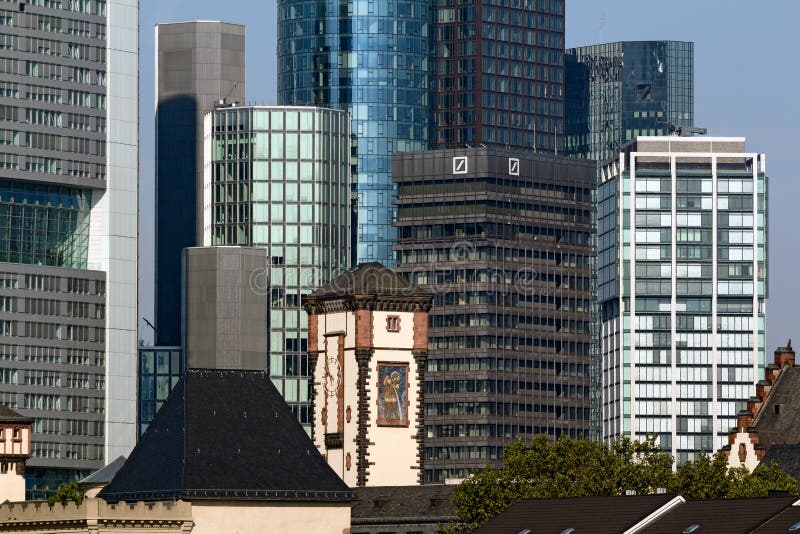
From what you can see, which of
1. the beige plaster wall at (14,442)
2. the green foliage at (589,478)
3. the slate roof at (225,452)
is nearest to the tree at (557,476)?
the green foliage at (589,478)

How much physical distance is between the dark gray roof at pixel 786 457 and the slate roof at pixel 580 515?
43.7 m

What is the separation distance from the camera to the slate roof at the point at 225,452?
146875mm

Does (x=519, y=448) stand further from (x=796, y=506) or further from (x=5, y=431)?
(x=796, y=506)

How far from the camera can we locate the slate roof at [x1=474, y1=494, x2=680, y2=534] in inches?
5428

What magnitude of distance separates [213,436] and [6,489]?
157 feet

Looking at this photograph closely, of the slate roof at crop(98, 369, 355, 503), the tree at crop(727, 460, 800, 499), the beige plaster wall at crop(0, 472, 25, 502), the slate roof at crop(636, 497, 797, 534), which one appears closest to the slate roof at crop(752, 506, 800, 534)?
the slate roof at crop(636, 497, 797, 534)

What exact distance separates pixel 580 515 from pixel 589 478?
36.0 metres

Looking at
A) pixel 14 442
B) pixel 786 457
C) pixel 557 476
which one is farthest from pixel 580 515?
pixel 14 442

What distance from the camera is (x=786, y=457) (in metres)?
192

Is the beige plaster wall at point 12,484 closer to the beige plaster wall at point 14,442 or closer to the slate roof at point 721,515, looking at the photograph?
the beige plaster wall at point 14,442

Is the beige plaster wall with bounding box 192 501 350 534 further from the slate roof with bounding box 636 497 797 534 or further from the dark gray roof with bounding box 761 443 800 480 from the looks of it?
the dark gray roof with bounding box 761 443 800 480

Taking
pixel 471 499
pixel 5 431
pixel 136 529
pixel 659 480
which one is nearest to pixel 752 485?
pixel 659 480

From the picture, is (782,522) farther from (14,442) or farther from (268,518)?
(14,442)

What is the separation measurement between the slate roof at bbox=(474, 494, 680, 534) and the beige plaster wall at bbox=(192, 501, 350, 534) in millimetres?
8594
